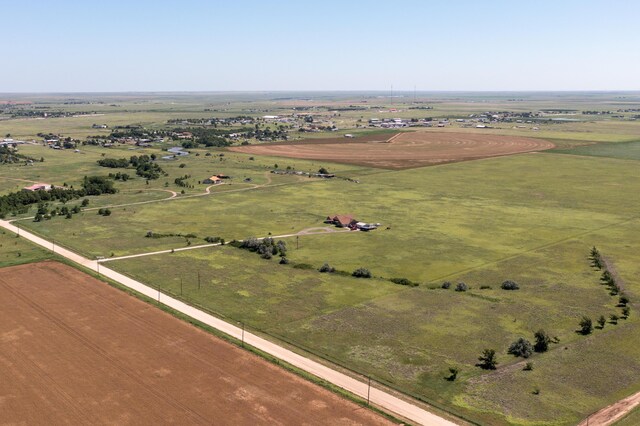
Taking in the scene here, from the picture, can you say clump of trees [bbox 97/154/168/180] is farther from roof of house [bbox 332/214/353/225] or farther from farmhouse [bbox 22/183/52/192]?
roof of house [bbox 332/214/353/225]

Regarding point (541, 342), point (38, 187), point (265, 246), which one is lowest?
point (541, 342)

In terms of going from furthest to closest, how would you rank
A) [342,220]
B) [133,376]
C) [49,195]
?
1. [49,195]
2. [342,220]
3. [133,376]

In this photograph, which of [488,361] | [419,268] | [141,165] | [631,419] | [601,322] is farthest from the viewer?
[141,165]

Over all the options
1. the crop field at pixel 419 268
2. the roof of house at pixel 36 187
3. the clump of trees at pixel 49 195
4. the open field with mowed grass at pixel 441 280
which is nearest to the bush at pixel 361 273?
the crop field at pixel 419 268

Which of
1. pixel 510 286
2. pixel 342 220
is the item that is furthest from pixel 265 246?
pixel 510 286

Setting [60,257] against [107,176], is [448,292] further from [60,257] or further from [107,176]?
[107,176]

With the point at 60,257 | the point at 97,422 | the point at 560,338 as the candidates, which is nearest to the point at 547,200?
the point at 560,338

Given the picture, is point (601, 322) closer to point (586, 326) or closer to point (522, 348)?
point (586, 326)
